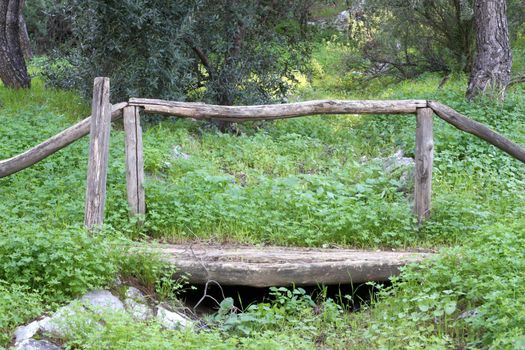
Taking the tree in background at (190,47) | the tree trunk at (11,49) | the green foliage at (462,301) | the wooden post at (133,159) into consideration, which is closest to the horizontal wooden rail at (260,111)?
the wooden post at (133,159)

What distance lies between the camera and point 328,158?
11.4m

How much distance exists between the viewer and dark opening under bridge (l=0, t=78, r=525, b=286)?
7348 mm

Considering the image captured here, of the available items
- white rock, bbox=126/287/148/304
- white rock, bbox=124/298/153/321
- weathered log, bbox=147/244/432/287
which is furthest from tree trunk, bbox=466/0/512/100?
white rock, bbox=124/298/153/321

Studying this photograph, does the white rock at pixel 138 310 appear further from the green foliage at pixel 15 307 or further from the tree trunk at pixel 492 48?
the tree trunk at pixel 492 48

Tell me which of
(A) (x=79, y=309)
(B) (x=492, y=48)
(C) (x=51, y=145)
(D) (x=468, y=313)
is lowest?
(D) (x=468, y=313)

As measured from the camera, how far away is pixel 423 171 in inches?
332

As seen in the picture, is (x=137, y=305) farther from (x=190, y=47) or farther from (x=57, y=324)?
(x=190, y=47)

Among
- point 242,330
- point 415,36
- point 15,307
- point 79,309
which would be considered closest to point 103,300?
point 79,309

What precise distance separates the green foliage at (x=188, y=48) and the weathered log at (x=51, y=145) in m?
3.71

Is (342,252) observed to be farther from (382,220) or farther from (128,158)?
(128,158)

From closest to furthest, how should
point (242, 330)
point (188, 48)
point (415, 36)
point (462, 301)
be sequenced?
point (462, 301), point (242, 330), point (188, 48), point (415, 36)

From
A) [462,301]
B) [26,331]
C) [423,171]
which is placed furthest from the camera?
[423,171]

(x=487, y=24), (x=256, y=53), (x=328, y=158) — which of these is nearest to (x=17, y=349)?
(x=328, y=158)

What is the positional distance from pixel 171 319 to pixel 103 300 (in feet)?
1.88
